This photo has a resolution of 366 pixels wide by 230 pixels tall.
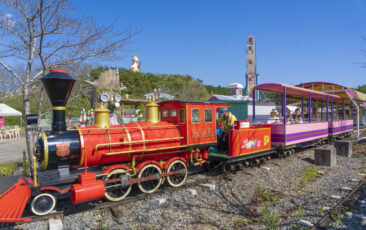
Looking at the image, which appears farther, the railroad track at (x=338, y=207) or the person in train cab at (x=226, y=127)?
the person in train cab at (x=226, y=127)

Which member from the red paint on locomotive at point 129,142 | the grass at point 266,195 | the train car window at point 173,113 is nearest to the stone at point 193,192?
the red paint on locomotive at point 129,142

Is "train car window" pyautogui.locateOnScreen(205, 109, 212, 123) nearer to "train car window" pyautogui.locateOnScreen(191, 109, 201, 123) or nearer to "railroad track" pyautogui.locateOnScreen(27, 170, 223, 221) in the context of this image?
"train car window" pyautogui.locateOnScreen(191, 109, 201, 123)

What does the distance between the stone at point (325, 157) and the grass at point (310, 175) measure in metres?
0.83

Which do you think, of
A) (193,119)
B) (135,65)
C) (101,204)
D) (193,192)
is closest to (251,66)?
(135,65)

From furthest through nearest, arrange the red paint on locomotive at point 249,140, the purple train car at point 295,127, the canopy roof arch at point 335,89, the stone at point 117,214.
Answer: the canopy roof arch at point 335,89 → the purple train car at point 295,127 → the red paint on locomotive at point 249,140 → the stone at point 117,214

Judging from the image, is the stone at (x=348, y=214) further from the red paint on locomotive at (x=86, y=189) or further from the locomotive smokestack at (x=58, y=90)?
the locomotive smokestack at (x=58, y=90)

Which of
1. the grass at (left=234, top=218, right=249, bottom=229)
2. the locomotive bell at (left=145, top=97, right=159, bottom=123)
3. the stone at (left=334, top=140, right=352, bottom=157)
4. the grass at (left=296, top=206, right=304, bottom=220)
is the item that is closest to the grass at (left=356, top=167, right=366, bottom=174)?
the stone at (left=334, top=140, right=352, bottom=157)

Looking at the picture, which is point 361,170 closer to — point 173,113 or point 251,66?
point 173,113

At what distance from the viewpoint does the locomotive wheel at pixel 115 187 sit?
18.4 ft

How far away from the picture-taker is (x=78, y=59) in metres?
6.68

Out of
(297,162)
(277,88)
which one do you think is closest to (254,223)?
(297,162)

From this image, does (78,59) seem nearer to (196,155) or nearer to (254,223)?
(196,155)

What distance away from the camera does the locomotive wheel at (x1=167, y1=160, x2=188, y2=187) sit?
6728mm

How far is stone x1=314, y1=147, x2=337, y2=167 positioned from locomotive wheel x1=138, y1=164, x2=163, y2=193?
6.74m
